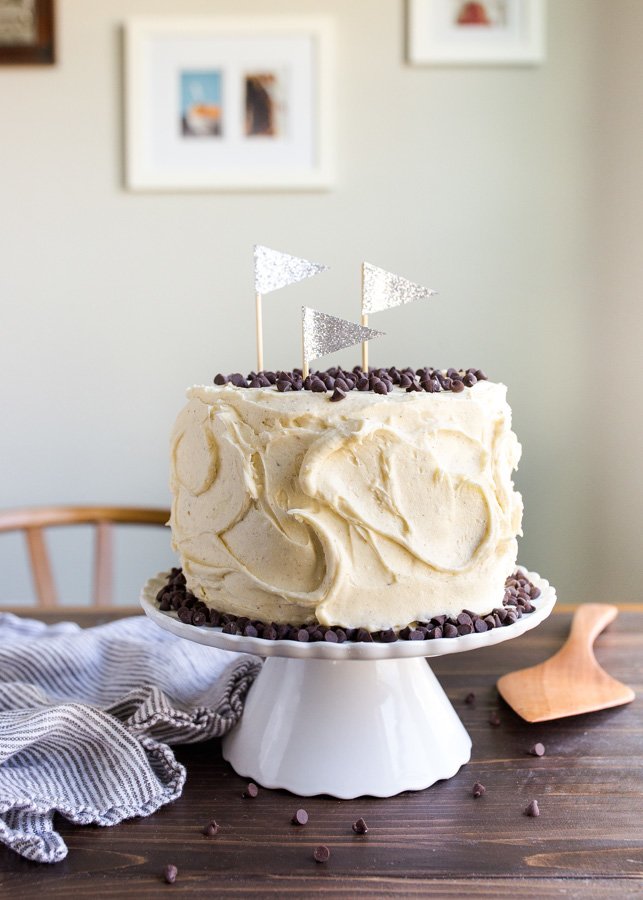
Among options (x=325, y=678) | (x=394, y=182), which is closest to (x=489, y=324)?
(x=394, y=182)

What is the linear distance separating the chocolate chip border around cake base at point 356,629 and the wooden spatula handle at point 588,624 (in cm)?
41

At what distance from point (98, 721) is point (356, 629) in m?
0.33

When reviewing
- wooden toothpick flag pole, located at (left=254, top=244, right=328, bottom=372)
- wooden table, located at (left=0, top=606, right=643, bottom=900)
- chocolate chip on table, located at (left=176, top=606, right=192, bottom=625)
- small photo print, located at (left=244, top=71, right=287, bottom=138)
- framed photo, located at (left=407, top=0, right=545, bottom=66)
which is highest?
framed photo, located at (left=407, top=0, right=545, bottom=66)

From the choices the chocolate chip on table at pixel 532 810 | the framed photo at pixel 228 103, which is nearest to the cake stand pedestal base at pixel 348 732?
the chocolate chip on table at pixel 532 810

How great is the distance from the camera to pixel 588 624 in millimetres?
1607

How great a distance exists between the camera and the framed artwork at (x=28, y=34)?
2465 millimetres

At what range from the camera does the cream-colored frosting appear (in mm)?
1029

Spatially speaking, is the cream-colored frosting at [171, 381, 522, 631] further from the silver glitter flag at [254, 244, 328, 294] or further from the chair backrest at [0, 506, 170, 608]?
the chair backrest at [0, 506, 170, 608]

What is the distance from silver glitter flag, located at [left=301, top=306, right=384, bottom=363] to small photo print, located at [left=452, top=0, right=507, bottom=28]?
1.62 m

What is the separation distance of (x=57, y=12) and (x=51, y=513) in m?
1.34

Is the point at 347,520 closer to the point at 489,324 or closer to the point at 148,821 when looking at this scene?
the point at 148,821

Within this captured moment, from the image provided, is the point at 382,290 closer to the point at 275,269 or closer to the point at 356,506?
the point at 275,269

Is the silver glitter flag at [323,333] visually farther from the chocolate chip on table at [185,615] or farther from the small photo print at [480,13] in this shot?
the small photo print at [480,13]

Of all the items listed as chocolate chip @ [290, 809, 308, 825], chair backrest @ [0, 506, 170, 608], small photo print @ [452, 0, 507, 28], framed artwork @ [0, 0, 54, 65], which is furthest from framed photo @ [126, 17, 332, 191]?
chocolate chip @ [290, 809, 308, 825]
